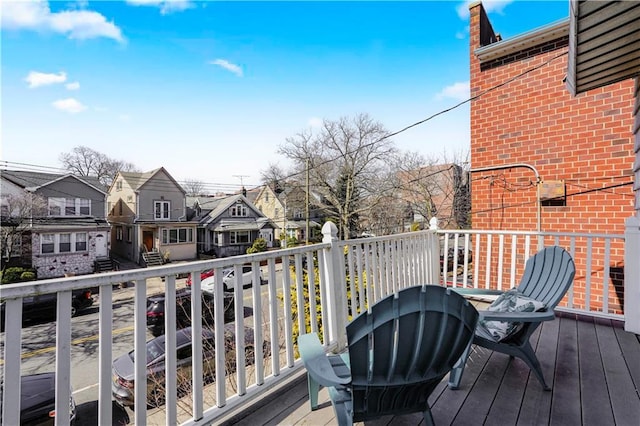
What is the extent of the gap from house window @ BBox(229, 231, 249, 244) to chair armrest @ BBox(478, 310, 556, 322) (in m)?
23.5

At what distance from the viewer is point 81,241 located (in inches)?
709

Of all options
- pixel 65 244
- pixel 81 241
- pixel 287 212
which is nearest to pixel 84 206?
pixel 81 241

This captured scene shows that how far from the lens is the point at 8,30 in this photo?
4.57 m

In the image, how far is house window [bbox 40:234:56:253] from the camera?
16.4 meters

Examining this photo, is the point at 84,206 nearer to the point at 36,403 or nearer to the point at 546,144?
the point at 36,403

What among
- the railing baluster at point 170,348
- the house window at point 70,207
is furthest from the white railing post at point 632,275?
the house window at point 70,207

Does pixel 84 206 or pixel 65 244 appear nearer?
pixel 65 244

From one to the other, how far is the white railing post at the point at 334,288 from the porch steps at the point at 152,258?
21.0 meters

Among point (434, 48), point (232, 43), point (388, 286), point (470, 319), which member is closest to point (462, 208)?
point (434, 48)

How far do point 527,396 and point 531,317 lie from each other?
1.66ft

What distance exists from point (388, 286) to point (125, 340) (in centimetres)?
887

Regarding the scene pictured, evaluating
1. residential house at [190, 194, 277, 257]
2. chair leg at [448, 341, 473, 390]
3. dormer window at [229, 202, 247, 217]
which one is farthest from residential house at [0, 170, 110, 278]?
chair leg at [448, 341, 473, 390]

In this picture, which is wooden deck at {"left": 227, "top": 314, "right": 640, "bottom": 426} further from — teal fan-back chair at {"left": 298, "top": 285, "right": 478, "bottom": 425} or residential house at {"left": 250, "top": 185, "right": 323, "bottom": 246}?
residential house at {"left": 250, "top": 185, "right": 323, "bottom": 246}

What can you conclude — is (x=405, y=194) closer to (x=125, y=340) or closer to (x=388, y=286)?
(x=125, y=340)
